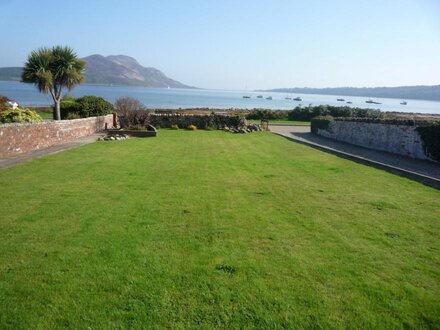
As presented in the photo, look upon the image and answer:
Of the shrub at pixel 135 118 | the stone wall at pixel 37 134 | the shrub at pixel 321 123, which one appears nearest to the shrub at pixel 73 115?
the shrub at pixel 135 118

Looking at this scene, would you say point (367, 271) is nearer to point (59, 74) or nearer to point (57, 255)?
point (57, 255)

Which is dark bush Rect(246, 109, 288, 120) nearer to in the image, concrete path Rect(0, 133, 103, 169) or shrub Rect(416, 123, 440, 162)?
concrete path Rect(0, 133, 103, 169)

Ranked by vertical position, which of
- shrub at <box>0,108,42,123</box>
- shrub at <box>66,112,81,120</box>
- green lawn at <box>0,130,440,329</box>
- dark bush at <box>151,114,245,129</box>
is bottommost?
green lawn at <box>0,130,440,329</box>

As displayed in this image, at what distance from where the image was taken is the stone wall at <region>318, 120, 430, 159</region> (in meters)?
15.2

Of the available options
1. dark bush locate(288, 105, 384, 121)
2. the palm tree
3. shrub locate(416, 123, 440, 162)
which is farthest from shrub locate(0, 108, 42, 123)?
dark bush locate(288, 105, 384, 121)

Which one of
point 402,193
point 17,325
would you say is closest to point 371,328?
point 17,325

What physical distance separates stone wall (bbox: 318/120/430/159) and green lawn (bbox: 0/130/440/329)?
6857mm

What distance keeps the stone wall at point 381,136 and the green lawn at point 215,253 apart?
686 cm

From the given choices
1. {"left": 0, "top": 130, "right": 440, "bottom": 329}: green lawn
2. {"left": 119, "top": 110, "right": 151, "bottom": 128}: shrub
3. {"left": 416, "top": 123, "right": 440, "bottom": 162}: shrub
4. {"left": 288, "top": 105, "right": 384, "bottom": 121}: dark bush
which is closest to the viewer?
{"left": 0, "top": 130, "right": 440, "bottom": 329}: green lawn

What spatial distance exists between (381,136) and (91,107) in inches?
670

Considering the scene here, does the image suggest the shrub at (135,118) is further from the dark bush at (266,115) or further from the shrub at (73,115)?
the dark bush at (266,115)

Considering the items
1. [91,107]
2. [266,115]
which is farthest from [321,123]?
[91,107]

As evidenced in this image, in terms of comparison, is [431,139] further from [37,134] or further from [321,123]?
[37,134]

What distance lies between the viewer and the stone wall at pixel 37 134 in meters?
11.8
